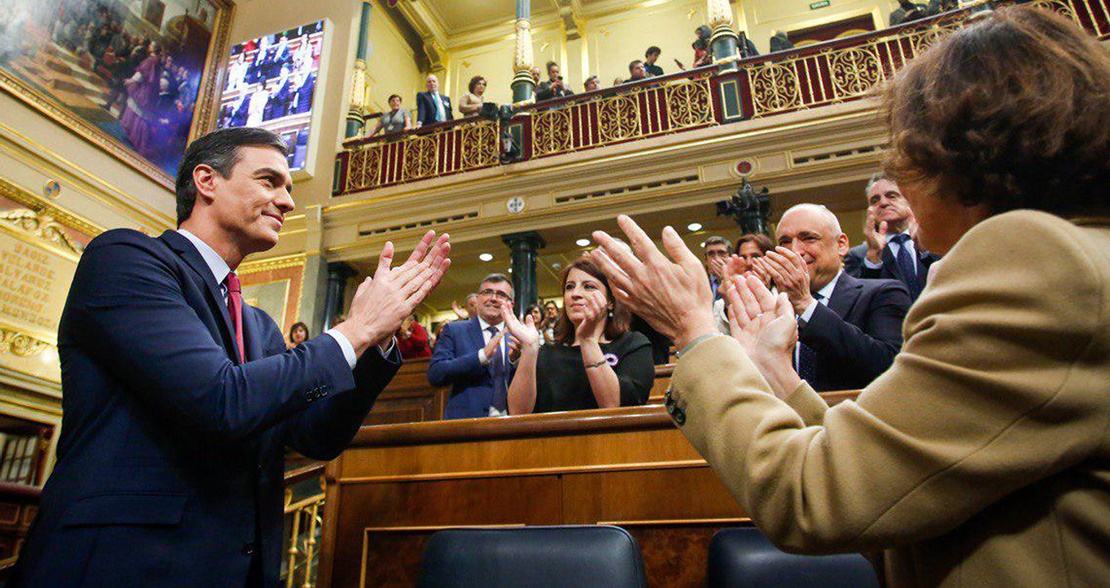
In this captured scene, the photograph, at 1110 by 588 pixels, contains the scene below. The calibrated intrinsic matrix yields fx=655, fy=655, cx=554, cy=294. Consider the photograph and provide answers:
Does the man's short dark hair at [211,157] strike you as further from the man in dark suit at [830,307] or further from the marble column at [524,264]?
the marble column at [524,264]

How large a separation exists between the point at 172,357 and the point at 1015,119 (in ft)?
3.81

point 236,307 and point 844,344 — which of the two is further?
point 844,344

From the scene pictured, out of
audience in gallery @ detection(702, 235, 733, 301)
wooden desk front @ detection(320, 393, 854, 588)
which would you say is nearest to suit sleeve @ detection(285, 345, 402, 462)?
wooden desk front @ detection(320, 393, 854, 588)

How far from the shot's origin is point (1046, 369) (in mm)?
568

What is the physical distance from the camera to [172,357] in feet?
3.34

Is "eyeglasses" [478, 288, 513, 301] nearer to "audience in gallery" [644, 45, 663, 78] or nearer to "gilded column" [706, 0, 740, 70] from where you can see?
"gilded column" [706, 0, 740, 70]

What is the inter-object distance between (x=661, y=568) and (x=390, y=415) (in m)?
4.03

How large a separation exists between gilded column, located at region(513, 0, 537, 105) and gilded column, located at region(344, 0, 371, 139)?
218 centimetres

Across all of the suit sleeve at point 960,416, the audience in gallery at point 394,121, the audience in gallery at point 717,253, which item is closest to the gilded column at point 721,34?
the audience in gallery at point 394,121

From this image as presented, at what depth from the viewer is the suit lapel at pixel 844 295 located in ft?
6.36

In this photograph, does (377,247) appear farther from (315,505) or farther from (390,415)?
(315,505)

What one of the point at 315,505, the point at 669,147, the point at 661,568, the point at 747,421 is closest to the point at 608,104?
the point at 669,147

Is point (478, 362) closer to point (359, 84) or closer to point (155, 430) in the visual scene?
point (155, 430)

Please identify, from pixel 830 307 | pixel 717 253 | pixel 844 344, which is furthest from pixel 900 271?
pixel 844 344
